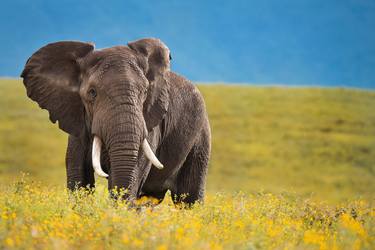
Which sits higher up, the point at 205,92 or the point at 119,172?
the point at 205,92

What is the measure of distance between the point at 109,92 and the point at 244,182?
30836mm

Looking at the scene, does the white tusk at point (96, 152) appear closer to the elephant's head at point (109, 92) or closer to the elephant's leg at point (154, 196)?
the elephant's head at point (109, 92)

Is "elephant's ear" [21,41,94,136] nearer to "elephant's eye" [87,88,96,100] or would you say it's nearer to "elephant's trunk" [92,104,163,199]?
"elephant's eye" [87,88,96,100]

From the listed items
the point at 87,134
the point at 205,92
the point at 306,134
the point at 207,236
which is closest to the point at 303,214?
the point at 87,134

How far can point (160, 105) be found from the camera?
40.1 ft

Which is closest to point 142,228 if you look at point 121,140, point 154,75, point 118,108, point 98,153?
point 121,140

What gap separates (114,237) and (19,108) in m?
45.7

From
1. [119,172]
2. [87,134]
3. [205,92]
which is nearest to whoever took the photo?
[119,172]

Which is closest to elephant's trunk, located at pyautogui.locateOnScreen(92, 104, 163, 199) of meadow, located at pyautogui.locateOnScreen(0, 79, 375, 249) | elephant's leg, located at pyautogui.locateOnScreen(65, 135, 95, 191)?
meadow, located at pyautogui.locateOnScreen(0, 79, 375, 249)

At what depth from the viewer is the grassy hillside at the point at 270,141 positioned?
41.6m

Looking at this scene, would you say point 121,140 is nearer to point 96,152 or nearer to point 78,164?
point 96,152

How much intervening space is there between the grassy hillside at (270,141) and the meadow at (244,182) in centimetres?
8

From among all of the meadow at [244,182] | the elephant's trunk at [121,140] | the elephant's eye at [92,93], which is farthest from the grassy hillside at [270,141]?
the elephant's trunk at [121,140]

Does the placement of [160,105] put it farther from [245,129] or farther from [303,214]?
[245,129]
